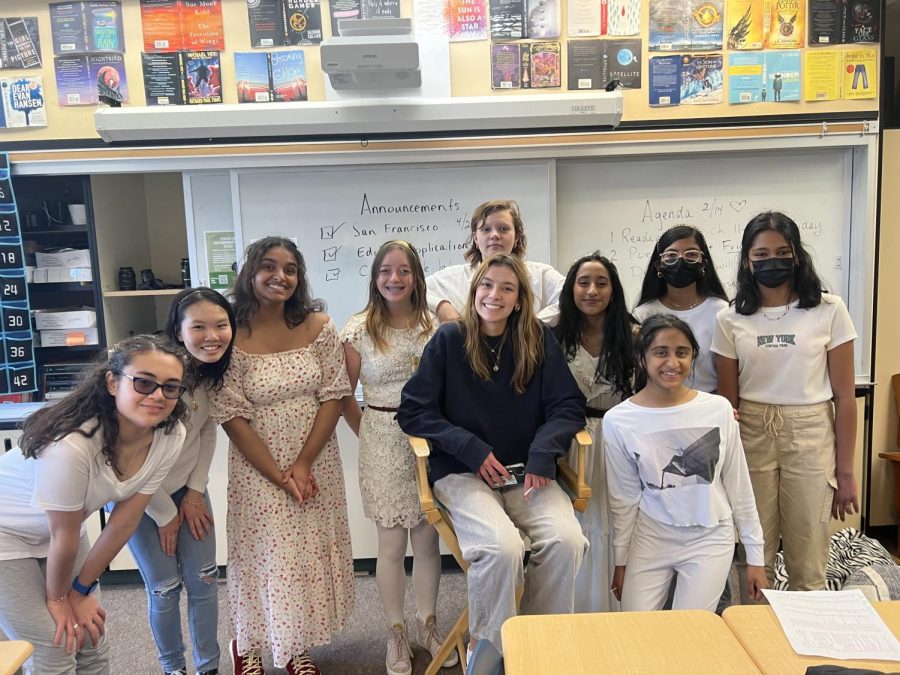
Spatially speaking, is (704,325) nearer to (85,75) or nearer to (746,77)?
(746,77)

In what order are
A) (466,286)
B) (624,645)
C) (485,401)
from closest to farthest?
(624,645) < (485,401) < (466,286)

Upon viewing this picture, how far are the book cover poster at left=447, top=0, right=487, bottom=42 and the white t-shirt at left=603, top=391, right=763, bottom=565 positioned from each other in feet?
6.38

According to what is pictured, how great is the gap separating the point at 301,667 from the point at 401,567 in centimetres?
47

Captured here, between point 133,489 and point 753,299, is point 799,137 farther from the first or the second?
point 133,489

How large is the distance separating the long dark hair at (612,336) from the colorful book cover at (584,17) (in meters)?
1.37

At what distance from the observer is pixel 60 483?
1.40 meters

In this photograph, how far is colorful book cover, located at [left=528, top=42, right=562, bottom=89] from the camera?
8.82 feet

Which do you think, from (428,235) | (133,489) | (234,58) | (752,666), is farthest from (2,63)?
(752,666)

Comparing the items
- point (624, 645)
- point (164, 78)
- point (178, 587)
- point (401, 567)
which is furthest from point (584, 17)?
point (178, 587)

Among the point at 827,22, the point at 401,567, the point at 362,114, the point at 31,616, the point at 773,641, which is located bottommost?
the point at 401,567

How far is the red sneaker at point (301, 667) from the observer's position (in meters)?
2.00

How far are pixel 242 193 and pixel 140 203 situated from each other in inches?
32.5

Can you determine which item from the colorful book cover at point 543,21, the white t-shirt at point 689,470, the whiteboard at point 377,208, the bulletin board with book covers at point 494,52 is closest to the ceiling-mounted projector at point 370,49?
the bulletin board with book covers at point 494,52

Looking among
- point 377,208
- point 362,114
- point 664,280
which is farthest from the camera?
point 377,208
